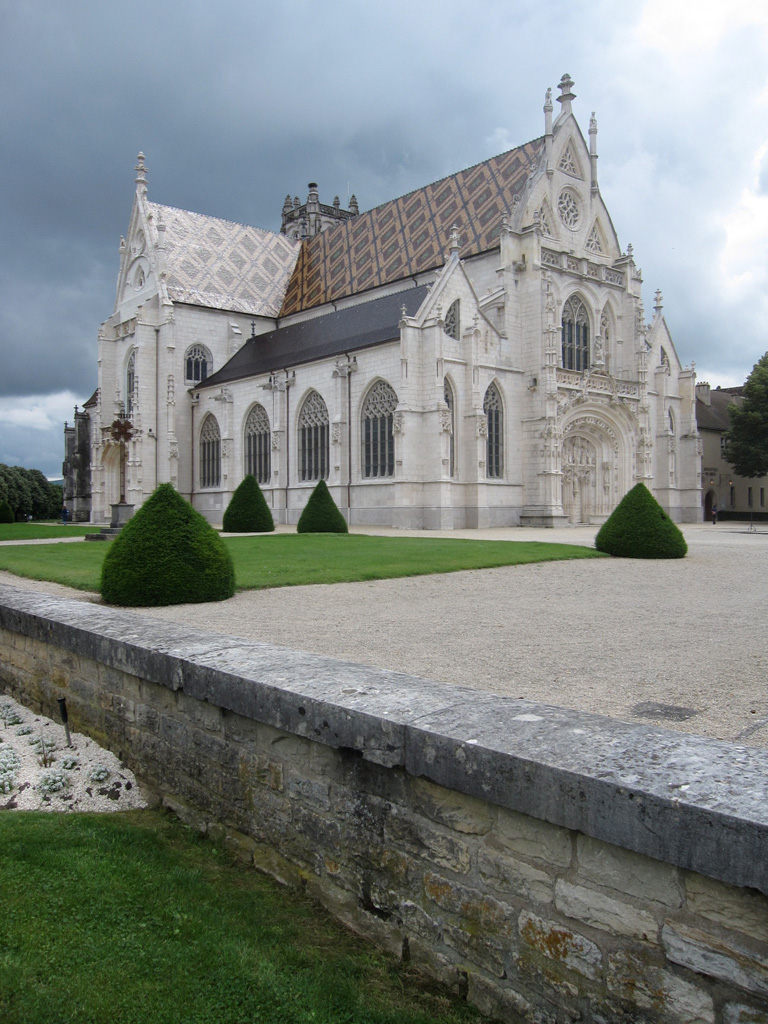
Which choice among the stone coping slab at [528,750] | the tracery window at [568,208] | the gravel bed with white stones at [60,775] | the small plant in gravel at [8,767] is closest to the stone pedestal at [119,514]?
the gravel bed with white stones at [60,775]

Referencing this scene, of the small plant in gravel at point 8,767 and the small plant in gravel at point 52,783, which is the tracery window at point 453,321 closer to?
the small plant in gravel at point 8,767

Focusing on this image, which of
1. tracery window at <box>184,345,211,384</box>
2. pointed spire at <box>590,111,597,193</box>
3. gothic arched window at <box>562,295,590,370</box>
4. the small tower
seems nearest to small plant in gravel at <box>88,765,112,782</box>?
gothic arched window at <box>562,295,590,370</box>

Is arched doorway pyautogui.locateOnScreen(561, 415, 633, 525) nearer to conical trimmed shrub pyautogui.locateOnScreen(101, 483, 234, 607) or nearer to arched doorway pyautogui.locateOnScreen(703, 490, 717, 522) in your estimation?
arched doorway pyautogui.locateOnScreen(703, 490, 717, 522)

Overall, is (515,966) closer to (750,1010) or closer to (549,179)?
(750,1010)

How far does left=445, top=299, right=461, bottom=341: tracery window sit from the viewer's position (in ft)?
92.0

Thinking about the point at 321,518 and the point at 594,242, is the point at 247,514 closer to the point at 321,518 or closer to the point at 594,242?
the point at 321,518

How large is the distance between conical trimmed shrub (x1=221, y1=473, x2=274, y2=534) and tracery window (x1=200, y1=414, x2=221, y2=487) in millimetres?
13635

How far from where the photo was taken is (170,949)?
3.00 meters

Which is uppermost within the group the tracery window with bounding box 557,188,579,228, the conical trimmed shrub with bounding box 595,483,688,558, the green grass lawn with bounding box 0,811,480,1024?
the tracery window with bounding box 557,188,579,228

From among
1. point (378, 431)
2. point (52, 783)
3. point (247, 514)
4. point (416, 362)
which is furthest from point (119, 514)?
point (52, 783)

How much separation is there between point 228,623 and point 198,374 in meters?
32.6

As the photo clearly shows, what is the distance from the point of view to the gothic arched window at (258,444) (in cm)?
3388

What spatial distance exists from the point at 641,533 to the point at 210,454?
1022 inches

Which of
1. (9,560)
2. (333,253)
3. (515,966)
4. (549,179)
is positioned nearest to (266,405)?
(333,253)
